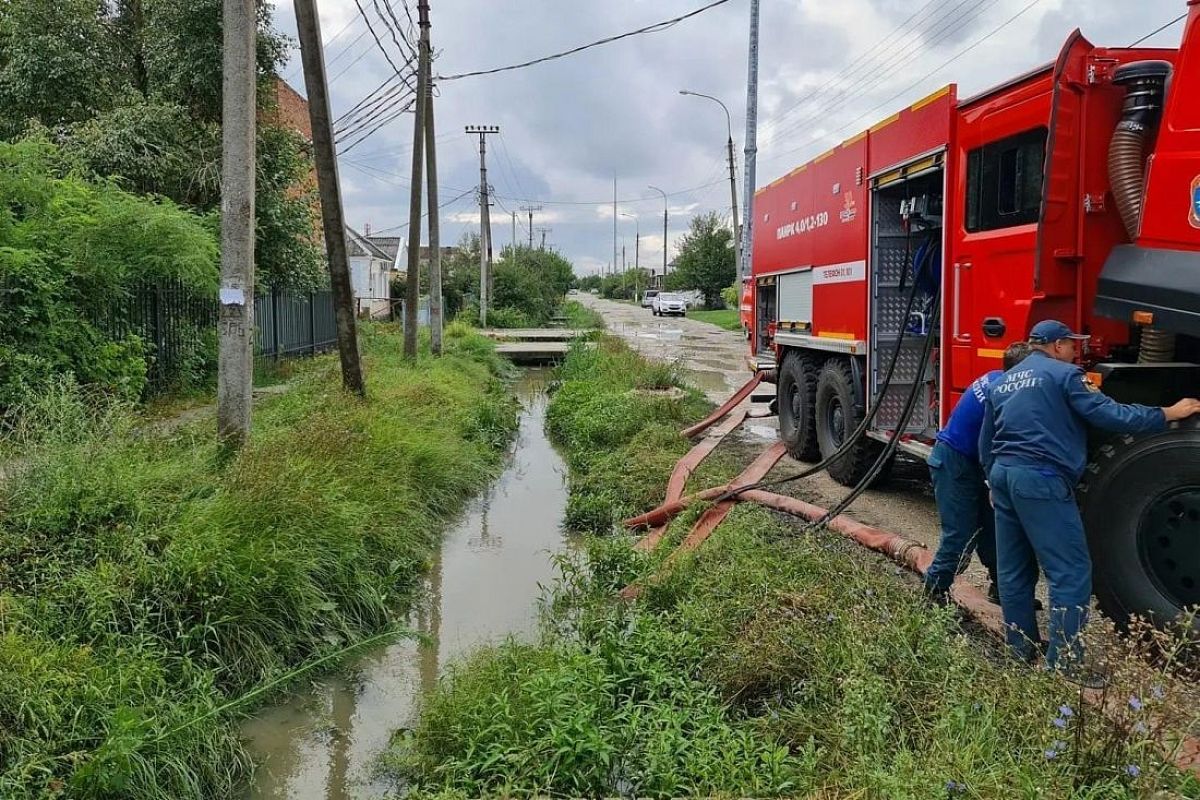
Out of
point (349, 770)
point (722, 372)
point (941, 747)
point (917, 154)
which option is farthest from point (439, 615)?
point (722, 372)

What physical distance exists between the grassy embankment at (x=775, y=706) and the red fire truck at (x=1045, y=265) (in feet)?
3.46

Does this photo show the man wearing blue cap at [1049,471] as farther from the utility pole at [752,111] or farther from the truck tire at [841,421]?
the utility pole at [752,111]

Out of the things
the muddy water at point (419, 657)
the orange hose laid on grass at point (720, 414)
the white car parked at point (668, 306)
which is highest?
the white car parked at point (668, 306)

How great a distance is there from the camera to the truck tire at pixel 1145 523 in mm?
3910

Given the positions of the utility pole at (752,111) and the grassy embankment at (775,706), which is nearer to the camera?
the grassy embankment at (775,706)

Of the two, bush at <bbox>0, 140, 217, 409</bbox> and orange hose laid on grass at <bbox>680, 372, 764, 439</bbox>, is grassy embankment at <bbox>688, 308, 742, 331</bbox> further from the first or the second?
bush at <bbox>0, 140, 217, 409</bbox>

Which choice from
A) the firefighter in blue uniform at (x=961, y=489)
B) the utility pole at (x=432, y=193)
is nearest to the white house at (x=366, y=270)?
the utility pole at (x=432, y=193)

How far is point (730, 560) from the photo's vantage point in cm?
584

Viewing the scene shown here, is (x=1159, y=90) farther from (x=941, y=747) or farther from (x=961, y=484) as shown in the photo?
(x=941, y=747)

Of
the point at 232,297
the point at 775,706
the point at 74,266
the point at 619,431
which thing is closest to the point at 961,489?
the point at 775,706

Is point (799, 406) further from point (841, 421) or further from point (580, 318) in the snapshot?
point (580, 318)

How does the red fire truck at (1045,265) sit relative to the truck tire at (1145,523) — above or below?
above

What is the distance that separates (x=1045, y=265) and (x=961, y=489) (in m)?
1.32

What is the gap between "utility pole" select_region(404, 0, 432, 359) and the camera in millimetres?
17594
